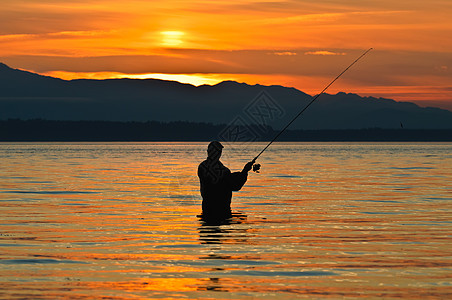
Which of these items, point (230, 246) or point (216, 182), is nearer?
point (230, 246)

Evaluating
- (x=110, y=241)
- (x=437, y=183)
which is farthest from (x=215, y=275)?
(x=437, y=183)

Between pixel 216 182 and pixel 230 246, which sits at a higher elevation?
pixel 216 182

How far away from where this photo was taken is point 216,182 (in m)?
16.8

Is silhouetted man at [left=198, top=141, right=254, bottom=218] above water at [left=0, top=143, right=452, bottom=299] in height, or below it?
above

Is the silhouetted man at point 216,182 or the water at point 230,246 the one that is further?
the silhouetted man at point 216,182

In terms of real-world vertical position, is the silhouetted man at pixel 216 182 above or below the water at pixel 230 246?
above

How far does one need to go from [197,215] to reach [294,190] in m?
8.21

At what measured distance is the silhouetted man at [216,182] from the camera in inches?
650

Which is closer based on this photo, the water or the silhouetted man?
the water

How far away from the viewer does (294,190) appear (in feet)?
85.6

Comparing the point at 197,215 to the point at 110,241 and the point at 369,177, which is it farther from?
the point at 369,177

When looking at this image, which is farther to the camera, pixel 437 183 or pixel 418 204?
pixel 437 183

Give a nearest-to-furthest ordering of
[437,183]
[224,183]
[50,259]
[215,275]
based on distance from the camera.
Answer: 1. [215,275]
2. [50,259]
3. [224,183]
4. [437,183]

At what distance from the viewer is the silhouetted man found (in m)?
16.5
